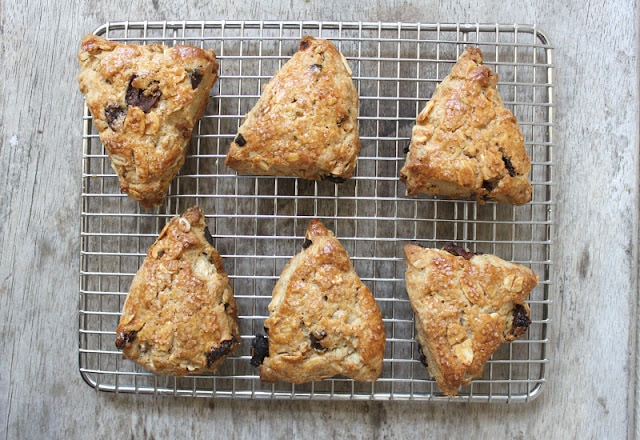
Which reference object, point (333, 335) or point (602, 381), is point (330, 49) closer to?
point (333, 335)

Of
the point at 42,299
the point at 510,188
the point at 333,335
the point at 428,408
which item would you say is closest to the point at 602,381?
the point at 428,408

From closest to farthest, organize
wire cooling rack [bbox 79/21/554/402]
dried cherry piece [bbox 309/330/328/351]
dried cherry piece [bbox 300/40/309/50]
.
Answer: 1. dried cherry piece [bbox 309/330/328/351]
2. dried cherry piece [bbox 300/40/309/50]
3. wire cooling rack [bbox 79/21/554/402]

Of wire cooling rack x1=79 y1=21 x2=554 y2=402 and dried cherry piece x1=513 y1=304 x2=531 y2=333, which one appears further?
wire cooling rack x1=79 y1=21 x2=554 y2=402

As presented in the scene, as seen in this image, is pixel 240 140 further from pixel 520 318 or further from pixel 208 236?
Result: pixel 520 318

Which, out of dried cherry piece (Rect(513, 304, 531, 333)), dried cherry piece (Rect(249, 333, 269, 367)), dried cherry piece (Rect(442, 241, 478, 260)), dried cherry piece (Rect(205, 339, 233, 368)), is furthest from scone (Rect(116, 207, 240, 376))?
dried cherry piece (Rect(513, 304, 531, 333))

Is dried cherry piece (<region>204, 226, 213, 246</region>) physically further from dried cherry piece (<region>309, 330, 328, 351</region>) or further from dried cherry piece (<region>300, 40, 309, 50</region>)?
dried cherry piece (<region>300, 40, 309, 50</region>)

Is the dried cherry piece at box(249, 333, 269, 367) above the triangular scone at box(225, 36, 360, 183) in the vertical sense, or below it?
below
